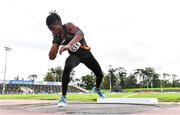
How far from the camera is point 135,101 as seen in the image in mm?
12812

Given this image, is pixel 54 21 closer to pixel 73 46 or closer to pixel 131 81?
pixel 73 46

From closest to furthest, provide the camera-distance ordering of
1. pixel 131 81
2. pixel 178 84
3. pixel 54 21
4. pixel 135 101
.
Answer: pixel 54 21 < pixel 135 101 < pixel 131 81 < pixel 178 84

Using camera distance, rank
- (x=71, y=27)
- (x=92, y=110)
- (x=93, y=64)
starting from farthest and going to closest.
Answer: (x=92, y=110), (x=93, y=64), (x=71, y=27)

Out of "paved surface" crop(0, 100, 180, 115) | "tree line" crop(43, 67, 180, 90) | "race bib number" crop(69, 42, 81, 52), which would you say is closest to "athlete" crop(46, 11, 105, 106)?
"race bib number" crop(69, 42, 81, 52)

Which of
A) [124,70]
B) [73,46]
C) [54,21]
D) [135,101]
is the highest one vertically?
[124,70]

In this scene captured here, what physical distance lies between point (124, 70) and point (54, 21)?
136 metres

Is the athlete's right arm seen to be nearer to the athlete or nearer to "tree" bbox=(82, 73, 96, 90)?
the athlete

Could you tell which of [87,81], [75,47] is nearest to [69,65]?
[75,47]

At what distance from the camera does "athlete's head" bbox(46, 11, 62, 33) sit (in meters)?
6.66

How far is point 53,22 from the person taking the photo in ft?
21.9

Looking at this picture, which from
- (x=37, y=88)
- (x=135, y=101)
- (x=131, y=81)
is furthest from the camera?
(x=131, y=81)

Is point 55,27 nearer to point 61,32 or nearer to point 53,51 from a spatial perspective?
point 61,32

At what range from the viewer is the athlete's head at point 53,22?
666 centimetres

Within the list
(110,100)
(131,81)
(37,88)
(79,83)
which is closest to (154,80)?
(131,81)
